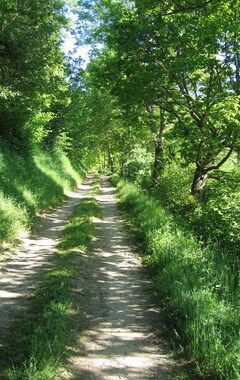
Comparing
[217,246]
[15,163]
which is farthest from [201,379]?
[15,163]

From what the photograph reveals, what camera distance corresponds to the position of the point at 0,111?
522 inches

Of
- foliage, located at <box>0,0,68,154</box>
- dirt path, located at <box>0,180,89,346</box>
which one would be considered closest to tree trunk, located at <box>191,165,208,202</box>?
dirt path, located at <box>0,180,89,346</box>

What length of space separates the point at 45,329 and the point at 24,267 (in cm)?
305

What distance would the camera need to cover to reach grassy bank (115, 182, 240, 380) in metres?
3.82

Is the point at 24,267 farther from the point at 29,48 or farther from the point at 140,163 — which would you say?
the point at 140,163

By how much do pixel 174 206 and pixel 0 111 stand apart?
25.8 feet

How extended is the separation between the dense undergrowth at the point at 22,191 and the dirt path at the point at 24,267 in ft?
1.66

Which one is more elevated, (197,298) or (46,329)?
(197,298)

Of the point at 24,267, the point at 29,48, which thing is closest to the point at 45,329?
the point at 24,267

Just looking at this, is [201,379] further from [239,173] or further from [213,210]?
[239,173]

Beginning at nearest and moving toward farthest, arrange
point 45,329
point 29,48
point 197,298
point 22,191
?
point 45,329 → point 197,298 → point 29,48 → point 22,191

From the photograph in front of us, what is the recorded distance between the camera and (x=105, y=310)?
5.44 m

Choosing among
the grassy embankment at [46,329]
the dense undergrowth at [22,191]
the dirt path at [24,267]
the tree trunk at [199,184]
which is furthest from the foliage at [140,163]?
the grassy embankment at [46,329]

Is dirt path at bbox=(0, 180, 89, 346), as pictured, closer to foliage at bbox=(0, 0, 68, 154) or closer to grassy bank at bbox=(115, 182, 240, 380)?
grassy bank at bbox=(115, 182, 240, 380)
